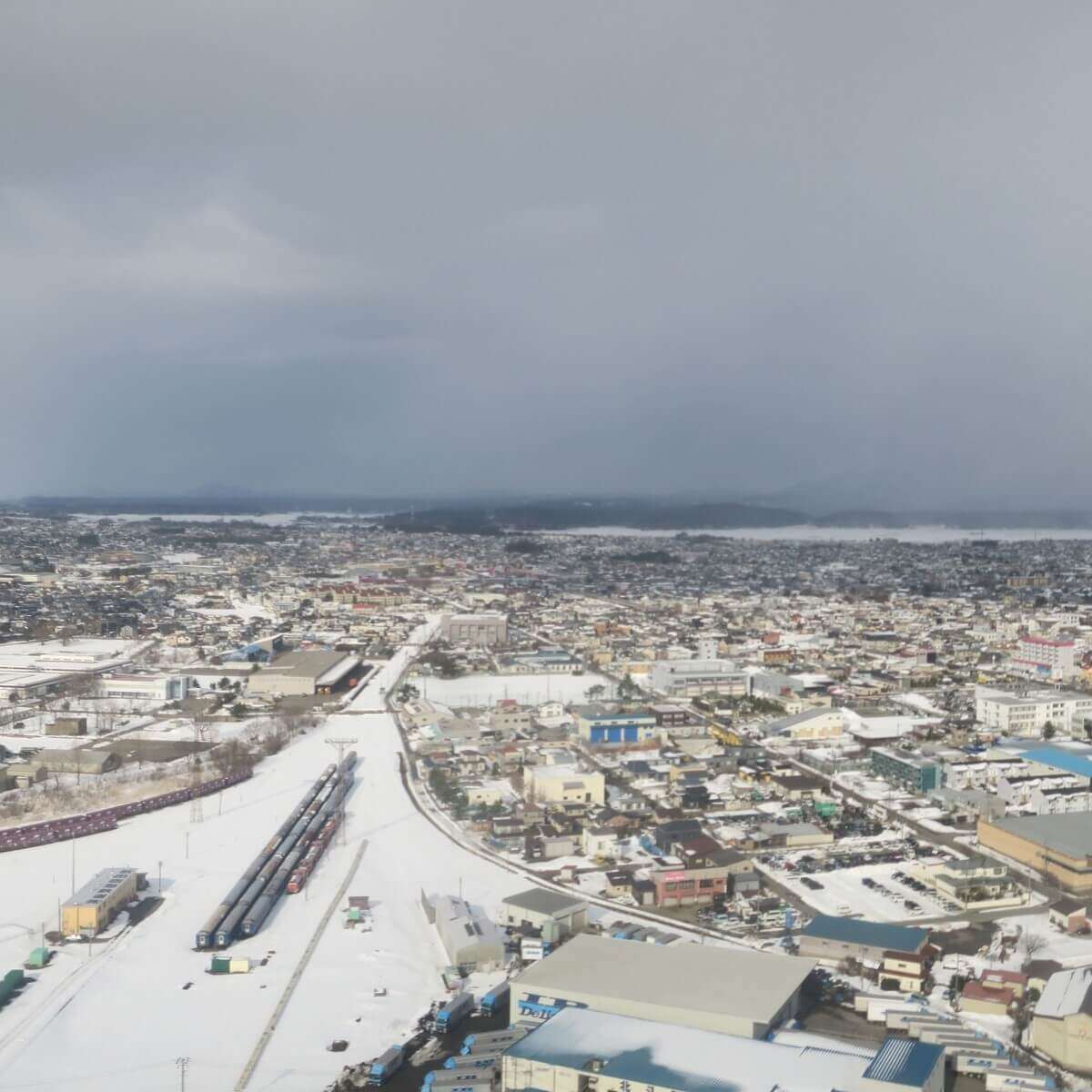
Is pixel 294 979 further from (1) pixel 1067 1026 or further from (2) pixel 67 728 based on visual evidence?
(2) pixel 67 728

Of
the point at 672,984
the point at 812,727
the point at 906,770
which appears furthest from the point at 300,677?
the point at 672,984

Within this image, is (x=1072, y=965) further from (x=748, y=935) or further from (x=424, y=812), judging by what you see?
(x=424, y=812)

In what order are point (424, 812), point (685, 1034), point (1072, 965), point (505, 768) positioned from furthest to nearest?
point (505, 768), point (424, 812), point (1072, 965), point (685, 1034)

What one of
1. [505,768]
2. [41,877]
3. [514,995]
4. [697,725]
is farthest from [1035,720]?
[41,877]

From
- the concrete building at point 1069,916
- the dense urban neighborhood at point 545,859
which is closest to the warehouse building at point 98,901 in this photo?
the dense urban neighborhood at point 545,859

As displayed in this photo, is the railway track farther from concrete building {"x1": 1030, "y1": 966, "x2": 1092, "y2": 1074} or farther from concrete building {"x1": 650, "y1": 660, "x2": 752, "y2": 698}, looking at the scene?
concrete building {"x1": 650, "y1": 660, "x2": 752, "y2": 698}

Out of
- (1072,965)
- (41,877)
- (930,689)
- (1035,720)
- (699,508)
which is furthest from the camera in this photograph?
(699,508)

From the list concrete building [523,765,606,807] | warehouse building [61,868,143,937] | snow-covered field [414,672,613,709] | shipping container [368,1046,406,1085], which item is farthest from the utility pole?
shipping container [368,1046,406,1085]
